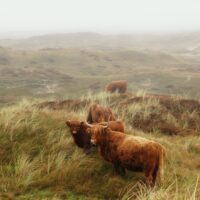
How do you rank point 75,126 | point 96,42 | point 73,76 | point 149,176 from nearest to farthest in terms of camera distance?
point 149,176
point 75,126
point 73,76
point 96,42

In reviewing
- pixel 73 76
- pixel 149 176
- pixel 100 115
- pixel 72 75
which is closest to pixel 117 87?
pixel 100 115

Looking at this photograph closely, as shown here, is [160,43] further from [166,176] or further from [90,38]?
[166,176]

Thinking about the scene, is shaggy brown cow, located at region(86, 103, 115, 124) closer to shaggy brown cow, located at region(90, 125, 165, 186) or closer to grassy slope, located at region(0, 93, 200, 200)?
grassy slope, located at region(0, 93, 200, 200)

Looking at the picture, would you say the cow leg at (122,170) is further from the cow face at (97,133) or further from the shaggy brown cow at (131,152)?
the cow face at (97,133)

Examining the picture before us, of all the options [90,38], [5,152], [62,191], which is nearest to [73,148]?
[5,152]

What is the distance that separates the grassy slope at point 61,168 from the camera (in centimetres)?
632

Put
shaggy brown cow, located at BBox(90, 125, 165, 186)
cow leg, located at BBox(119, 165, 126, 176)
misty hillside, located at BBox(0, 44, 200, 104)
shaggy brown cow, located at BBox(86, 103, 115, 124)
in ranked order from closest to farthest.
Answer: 1. shaggy brown cow, located at BBox(90, 125, 165, 186)
2. cow leg, located at BBox(119, 165, 126, 176)
3. shaggy brown cow, located at BBox(86, 103, 115, 124)
4. misty hillside, located at BBox(0, 44, 200, 104)

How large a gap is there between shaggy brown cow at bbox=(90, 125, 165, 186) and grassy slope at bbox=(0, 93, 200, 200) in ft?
0.74

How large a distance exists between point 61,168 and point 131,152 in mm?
1299

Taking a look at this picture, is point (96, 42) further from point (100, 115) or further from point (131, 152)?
point (131, 152)

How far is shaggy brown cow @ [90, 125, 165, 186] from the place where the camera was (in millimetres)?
6156

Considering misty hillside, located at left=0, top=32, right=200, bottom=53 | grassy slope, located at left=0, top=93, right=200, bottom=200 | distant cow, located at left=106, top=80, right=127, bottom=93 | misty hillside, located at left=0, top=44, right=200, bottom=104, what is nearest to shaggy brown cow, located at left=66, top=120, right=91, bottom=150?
grassy slope, located at left=0, top=93, right=200, bottom=200

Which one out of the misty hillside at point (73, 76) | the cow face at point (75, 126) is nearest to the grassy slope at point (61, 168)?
the cow face at point (75, 126)

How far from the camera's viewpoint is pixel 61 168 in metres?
7.02
